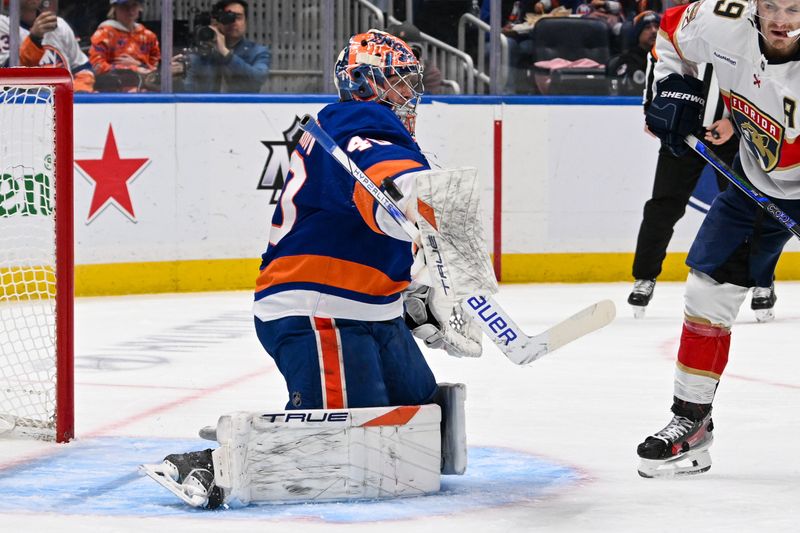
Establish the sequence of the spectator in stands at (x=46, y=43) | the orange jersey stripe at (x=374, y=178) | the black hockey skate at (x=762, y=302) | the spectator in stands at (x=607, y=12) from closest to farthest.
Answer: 1. the orange jersey stripe at (x=374, y=178)
2. the black hockey skate at (x=762, y=302)
3. the spectator in stands at (x=46, y=43)
4. the spectator in stands at (x=607, y=12)

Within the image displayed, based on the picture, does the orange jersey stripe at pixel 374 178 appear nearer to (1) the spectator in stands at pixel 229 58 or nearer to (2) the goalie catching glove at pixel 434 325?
(2) the goalie catching glove at pixel 434 325

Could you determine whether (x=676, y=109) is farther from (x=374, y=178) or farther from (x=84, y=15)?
(x=84, y=15)

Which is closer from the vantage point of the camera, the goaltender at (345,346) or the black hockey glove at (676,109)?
the goaltender at (345,346)

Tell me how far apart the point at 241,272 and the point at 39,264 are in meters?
2.15

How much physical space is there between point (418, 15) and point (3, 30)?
6.64 ft

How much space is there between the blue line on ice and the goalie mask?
694mm

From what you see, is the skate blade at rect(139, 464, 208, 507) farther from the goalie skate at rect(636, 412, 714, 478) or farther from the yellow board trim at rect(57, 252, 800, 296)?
the yellow board trim at rect(57, 252, 800, 296)

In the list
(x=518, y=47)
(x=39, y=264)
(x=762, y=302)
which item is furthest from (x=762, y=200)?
(x=518, y=47)

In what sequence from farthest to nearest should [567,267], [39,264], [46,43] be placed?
[567,267] → [46,43] → [39,264]

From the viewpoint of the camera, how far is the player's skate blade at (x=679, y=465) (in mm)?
2834

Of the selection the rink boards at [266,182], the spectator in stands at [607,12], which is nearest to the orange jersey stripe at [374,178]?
the rink boards at [266,182]

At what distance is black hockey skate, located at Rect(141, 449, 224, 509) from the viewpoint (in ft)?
8.30

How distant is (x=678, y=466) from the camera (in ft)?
9.43

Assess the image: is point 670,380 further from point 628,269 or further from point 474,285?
point 628,269
